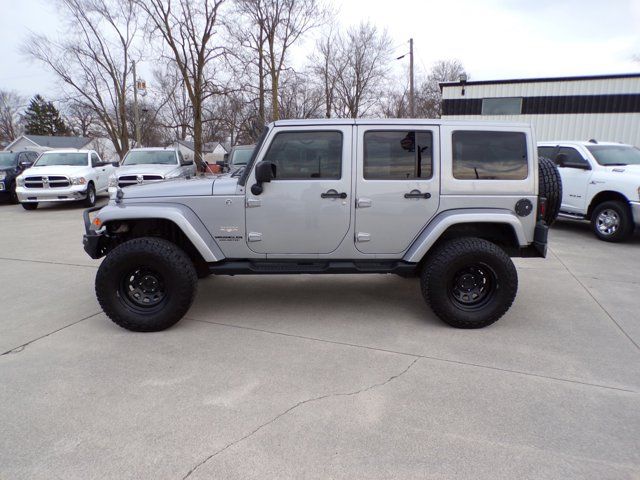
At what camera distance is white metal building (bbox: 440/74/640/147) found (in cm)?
1839

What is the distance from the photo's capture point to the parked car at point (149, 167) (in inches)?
440

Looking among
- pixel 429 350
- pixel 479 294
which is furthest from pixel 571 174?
pixel 429 350

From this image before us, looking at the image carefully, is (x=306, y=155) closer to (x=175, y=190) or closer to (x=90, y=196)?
(x=175, y=190)

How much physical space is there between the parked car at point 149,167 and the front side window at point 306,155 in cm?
722

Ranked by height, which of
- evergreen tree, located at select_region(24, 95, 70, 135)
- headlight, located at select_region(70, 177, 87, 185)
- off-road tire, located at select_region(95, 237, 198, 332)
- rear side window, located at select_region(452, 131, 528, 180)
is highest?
evergreen tree, located at select_region(24, 95, 70, 135)

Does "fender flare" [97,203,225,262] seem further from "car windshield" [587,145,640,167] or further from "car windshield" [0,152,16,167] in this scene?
"car windshield" [0,152,16,167]

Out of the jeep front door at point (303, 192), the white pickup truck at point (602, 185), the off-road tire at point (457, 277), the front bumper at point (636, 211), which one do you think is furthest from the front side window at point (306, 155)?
the front bumper at point (636, 211)

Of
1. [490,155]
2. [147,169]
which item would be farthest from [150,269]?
[147,169]

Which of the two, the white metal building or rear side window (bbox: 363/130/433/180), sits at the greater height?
the white metal building

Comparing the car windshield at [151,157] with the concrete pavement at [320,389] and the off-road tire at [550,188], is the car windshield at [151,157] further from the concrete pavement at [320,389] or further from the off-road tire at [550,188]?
the off-road tire at [550,188]

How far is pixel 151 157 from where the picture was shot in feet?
41.4

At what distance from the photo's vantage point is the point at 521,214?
4094 mm

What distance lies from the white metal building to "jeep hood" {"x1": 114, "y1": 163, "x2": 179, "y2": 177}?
14.5 metres

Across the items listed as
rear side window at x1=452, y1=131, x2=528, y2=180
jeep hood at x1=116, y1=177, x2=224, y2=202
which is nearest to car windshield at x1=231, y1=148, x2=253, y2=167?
jeep hood at x1=116, y1=177, x2=224, y2=202
